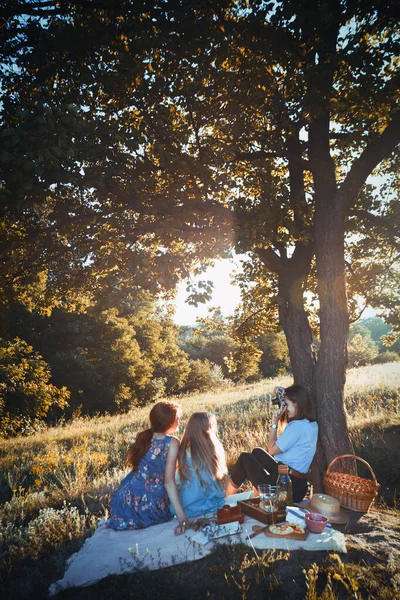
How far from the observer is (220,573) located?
3506 mm

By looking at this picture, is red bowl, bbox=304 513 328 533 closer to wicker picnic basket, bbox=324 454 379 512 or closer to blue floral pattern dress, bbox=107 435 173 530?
wicker picnic basket, bbox=324 454 379 512

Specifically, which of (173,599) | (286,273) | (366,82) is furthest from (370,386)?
(173,599)

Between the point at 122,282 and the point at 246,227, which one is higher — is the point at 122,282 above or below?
below

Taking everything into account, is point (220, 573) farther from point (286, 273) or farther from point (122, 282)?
point (286, 273)

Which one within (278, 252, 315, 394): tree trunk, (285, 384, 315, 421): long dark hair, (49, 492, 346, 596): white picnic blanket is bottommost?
(49, 492, 346, 596): white picnic blanket

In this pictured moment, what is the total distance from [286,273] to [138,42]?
4.50 metres

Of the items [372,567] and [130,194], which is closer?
[372,567]

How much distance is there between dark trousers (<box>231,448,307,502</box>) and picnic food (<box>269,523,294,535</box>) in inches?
40.9

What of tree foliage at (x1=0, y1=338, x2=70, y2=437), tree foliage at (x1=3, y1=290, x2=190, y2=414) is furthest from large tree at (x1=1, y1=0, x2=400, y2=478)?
tree foliage at (x1=3, y1=290, x2=190, y2=414)

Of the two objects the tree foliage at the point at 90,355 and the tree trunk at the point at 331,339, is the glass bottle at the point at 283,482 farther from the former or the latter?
the tree foliage at the point at 90,355

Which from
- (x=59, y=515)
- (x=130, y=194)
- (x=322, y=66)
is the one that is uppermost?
(x=322, y=66)

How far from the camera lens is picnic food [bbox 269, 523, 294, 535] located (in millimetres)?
4023

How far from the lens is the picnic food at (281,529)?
158 inches

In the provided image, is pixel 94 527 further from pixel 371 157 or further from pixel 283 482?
Answer: pixel 371 157
